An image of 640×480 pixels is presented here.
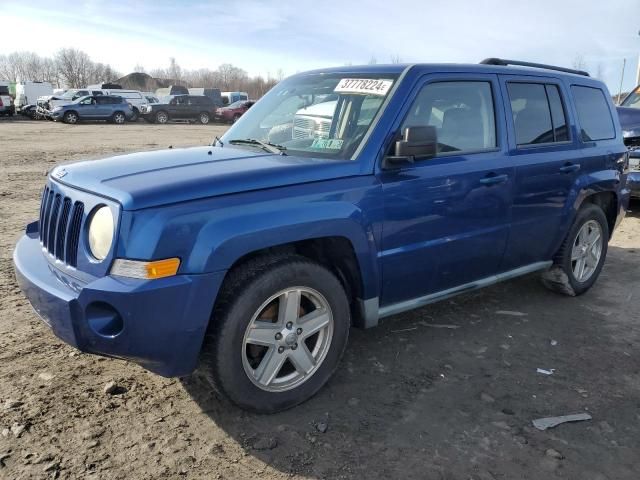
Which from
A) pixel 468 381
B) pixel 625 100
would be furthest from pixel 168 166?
pixel 625 100

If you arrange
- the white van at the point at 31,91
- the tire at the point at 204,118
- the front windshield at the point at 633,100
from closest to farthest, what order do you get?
the front windshield at the point at 633,100 < the tire at the point at 204,118 < the white van at the point at 31,91

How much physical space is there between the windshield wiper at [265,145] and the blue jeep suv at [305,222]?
19 mm

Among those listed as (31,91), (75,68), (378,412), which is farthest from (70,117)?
(75,68)

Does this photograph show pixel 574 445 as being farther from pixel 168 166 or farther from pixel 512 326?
pixel 168 166

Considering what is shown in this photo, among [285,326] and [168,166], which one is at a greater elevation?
[168,166]

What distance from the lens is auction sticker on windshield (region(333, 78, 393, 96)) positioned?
3.39 meters

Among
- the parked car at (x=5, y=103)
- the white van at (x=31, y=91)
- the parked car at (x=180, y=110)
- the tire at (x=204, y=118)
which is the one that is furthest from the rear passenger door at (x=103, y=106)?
the white van at (x=31, y=91)

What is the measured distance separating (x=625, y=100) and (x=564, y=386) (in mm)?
8821

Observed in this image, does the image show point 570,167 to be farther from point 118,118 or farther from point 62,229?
point 118,118

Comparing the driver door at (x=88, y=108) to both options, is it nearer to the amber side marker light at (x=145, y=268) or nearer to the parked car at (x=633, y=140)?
the parked car at (x=633, y=140)

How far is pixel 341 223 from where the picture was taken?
115 inches

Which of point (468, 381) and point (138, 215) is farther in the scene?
point (468, 381)

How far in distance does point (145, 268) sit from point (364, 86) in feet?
6.15

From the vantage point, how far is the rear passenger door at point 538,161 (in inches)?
156
